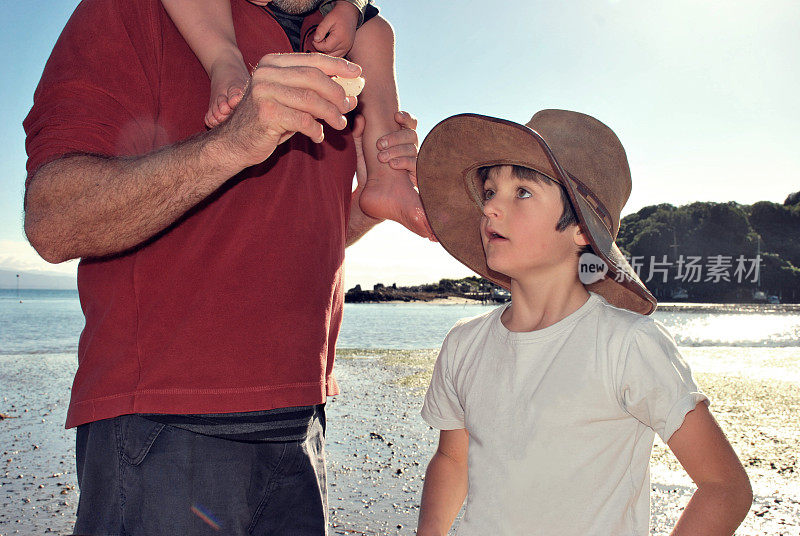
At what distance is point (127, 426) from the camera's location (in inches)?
46.6

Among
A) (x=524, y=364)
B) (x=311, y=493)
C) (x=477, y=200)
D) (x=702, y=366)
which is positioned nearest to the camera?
(x=311, y=493)

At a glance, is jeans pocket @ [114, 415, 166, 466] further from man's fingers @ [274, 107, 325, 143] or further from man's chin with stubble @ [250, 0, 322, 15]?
man's chin with stubble @ [250, 0, 322, 15]

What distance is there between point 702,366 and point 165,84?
38.5 ft

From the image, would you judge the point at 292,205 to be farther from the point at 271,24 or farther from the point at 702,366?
the point at 702,366

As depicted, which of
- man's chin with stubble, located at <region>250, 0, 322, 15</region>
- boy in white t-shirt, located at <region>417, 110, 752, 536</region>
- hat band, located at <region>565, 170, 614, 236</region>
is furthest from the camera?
man's chin with stubble, located at <region>250, 0, 322, 15</region>

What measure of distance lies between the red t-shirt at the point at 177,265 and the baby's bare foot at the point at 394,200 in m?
0.35

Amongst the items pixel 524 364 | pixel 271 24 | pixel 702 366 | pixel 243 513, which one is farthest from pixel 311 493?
pixel 702 366

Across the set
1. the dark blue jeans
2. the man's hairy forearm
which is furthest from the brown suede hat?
the dark blue jeans

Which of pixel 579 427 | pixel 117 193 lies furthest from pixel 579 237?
pixel 117 193

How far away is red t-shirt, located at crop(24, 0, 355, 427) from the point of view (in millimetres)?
1201

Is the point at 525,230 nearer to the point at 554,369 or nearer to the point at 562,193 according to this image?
the point at 562,193

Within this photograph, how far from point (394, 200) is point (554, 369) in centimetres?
72

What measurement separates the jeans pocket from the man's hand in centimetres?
64

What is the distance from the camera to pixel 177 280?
127cm
